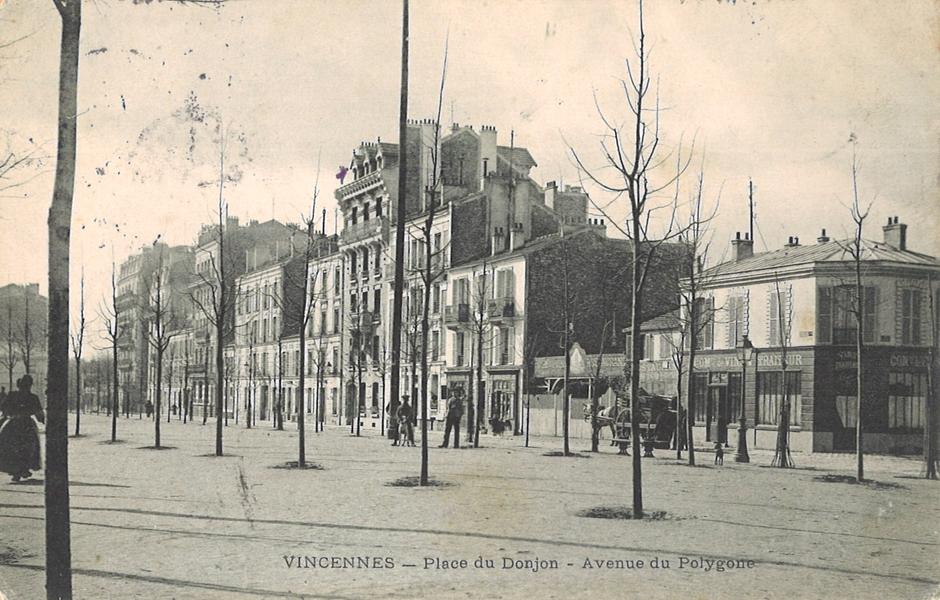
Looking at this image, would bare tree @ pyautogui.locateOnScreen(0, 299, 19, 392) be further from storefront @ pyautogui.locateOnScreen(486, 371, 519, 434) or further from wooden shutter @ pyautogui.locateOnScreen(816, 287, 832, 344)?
storefront @ pyautogui.locateOnScreen(486, 371, 519, 434)

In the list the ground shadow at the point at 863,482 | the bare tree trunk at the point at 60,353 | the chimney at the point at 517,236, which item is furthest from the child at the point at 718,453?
the chimney at the point at 517,236

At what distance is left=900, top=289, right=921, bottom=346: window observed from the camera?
58.5 feet

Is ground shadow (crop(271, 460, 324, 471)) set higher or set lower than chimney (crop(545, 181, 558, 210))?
lower

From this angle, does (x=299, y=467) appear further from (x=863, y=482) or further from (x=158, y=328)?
(x=863, y=482)

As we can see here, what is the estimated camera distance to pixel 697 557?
8695 mm

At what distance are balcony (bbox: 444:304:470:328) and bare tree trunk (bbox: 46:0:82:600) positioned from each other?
115 ft

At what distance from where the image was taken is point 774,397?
28.6 m

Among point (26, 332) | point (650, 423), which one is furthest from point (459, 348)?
point (26, 332)

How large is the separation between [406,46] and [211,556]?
662cm

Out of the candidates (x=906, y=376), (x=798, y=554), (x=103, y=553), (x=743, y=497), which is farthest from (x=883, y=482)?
(x=103, y=553)

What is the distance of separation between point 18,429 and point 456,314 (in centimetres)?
3069

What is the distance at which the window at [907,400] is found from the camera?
14.0 metres

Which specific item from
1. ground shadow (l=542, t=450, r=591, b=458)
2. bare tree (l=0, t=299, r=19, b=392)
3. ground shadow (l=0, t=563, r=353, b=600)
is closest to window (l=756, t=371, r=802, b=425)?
ground shadow (l=542, t=450, r=591, b=458)

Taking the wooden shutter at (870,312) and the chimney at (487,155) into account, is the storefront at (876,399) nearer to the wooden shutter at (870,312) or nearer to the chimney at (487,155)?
the wooden shutter at (870,312)
